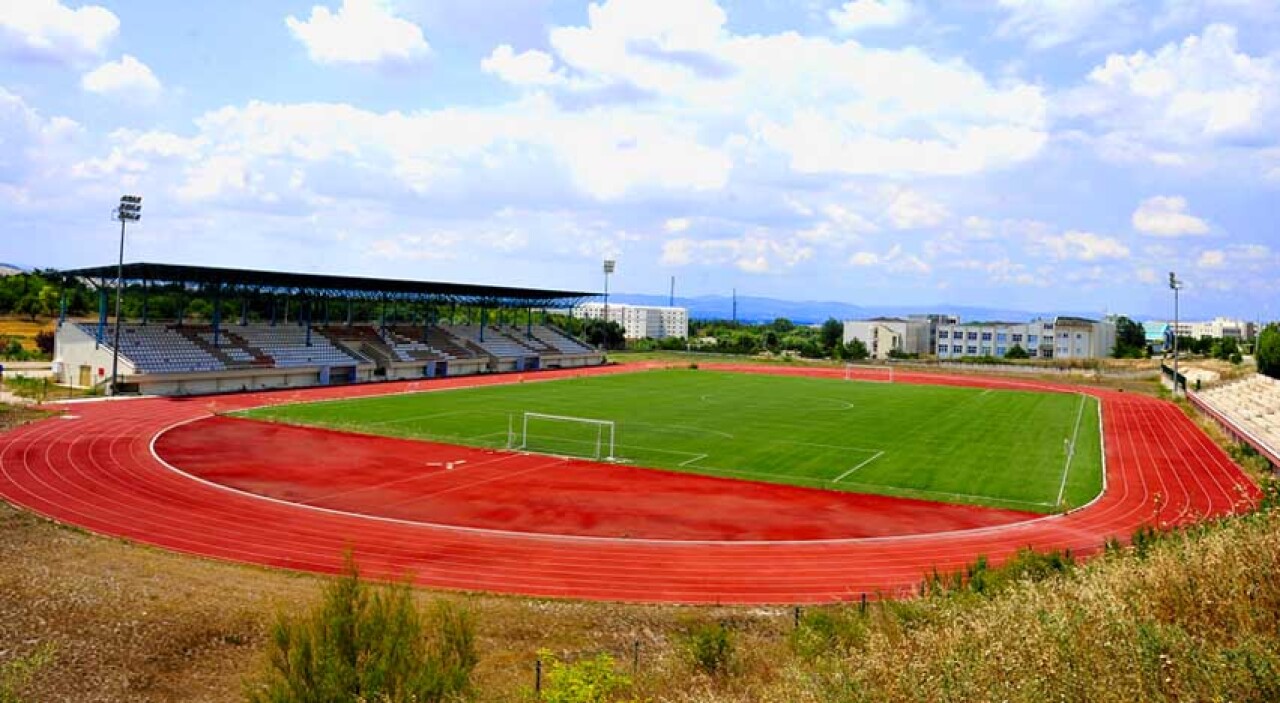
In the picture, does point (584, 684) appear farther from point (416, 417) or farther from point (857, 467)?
point (416, 417)

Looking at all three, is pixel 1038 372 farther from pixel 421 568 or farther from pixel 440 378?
pixel 421 568

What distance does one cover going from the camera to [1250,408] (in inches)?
1781

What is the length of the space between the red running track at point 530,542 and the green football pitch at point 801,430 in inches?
131

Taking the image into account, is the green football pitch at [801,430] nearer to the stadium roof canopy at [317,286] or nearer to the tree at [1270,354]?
the stadium roof canopy at [317,286]

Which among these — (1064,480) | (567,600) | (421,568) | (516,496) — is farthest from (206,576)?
(1064,480)

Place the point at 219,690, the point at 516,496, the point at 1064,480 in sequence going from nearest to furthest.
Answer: the point at 219,690, the point at 516,496, the point at 1064,480

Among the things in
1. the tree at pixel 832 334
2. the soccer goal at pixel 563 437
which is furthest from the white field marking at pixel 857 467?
the tree at pixel 832 334

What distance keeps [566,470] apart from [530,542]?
9576 mm

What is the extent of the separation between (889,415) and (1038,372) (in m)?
42.8

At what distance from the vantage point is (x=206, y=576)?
57.7ft

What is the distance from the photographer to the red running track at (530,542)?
61.4 ft

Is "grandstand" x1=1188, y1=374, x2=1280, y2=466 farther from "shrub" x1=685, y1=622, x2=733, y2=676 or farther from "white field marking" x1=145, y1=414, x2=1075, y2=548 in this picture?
"shrub" x1=685, y1=622, x2=733, y2=676

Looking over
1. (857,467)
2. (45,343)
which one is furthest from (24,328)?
(857,467)

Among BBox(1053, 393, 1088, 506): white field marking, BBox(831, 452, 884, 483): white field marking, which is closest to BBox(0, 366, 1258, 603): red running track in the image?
BBox(1053, 393, 1088, 506): white field marking
